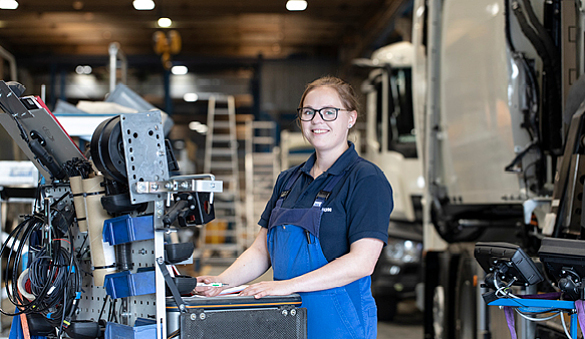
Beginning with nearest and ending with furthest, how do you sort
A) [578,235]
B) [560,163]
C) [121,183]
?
→ [121,183], [578,235], [560,163]

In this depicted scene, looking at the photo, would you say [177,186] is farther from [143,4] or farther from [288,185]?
[143,4]

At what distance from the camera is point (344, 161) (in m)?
2.23

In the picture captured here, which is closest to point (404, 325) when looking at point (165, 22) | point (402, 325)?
point (402, 325)

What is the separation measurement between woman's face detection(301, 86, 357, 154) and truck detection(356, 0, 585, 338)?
1219 millimetres

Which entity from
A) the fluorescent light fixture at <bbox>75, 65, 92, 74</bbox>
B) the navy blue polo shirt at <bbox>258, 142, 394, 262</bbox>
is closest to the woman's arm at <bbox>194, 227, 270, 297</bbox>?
the navy blue polo shirt at <bbox>258, 142, 394, 262</bbox>

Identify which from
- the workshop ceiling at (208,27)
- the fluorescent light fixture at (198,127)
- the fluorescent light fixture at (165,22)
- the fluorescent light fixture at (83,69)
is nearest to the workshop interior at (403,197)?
the workshop ceiling at (208,27)

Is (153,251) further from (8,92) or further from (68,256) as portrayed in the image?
(8,92)

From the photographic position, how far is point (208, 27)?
498 inches

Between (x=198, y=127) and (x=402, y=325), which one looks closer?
(x=402, y=325)

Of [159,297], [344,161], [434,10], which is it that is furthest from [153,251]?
[434,10]

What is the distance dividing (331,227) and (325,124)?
0.38m

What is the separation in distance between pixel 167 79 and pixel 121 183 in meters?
12.0

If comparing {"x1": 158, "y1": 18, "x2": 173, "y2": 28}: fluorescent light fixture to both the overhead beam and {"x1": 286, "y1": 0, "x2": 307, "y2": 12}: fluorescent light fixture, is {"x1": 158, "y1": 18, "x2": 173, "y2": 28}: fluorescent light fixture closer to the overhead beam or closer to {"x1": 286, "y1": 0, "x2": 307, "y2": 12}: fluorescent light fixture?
{"x1": 286, "y1": 0, "x2": 307, "y2": 12}: fluorescent light fixture

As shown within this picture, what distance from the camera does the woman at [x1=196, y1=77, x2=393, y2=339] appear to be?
2023 mm
